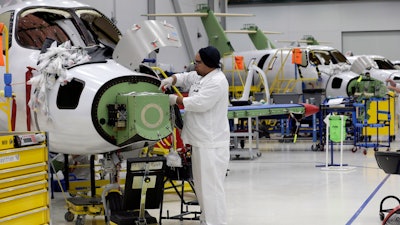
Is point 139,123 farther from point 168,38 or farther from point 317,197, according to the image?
point 317,197

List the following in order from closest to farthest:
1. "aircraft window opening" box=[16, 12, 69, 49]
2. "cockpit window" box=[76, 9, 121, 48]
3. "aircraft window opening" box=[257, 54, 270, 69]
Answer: "aircraft window opening" box=[16, 12, 69, 49] → "cockpit window" box=[76, 9, 121, 48] → "aircraft window opening" box=[257, 54, 270, 69]

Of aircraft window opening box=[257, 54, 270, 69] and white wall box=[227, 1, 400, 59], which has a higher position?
white wall box=[227, 1, 400, 59]

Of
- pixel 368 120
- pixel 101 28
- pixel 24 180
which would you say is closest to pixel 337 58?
pixel 368 120

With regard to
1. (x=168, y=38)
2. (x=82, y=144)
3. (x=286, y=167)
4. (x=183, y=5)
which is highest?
(x=183, y=5)

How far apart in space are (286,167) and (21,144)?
923cm

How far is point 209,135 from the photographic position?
6988 millimetres

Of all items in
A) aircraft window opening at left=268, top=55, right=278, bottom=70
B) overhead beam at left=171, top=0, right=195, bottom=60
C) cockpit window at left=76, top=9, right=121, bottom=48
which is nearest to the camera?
cockpit window at left=76, top=9, right=121, bottom=48

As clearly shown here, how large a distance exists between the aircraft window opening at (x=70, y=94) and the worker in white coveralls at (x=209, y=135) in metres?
0.89

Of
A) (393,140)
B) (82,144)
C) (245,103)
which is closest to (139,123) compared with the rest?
(82,144)

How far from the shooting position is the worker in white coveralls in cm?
697

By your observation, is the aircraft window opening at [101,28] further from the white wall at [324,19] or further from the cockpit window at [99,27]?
the white wall at [324,19]

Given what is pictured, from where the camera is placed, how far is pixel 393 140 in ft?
68.7

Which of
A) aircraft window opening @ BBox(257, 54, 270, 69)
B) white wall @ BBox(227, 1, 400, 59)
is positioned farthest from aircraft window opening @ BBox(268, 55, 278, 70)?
white wall @ BBox(227, 1, 400, 59)

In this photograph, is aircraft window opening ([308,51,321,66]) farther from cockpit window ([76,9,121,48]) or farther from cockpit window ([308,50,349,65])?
cockpit window ([76,9,121,48])
